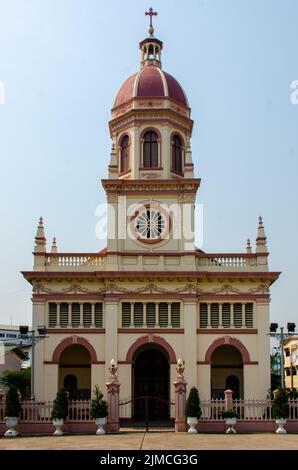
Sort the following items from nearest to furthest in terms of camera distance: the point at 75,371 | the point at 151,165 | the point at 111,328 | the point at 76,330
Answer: the point at 111,328, the point at 76,330, the point at 75,371, the point at 151,165

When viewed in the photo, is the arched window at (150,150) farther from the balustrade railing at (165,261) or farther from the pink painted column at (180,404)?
the pink painted column at (180,404)

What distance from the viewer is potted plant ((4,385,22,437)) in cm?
3047

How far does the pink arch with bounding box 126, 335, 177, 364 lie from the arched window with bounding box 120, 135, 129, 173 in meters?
10.1

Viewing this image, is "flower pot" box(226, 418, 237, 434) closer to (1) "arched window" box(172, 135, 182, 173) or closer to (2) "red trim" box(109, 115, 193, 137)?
(1) "arched window" box(172, 135, 182, 173)

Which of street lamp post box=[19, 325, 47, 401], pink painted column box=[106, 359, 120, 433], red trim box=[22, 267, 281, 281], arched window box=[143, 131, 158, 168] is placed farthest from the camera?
arched window box=[143, 131, 158, 168]

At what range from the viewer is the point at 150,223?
38.8 meters

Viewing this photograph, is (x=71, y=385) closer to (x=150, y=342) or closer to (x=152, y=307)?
(x=150, y=342)

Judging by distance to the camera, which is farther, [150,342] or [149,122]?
[149,122]

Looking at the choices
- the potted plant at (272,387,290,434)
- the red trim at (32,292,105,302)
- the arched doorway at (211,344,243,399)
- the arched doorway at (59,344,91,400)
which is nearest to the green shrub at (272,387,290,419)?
the potted plant at (272,387,290,434)

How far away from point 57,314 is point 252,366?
34.4 feet

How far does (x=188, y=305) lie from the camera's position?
3700 cm

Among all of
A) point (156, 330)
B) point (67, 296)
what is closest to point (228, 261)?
point (156, 330)

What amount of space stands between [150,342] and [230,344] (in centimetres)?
415

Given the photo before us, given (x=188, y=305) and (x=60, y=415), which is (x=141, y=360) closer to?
(x=188, y=305)
